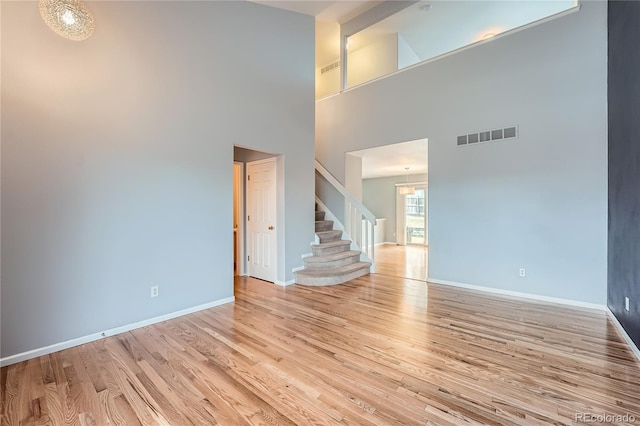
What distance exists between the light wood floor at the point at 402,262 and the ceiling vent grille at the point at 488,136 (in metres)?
2.32

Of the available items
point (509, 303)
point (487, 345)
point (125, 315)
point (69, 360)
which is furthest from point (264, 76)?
point (509, 303)

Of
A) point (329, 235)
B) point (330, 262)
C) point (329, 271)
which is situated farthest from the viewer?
point (329, 235)

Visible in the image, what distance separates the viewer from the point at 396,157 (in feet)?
20.7

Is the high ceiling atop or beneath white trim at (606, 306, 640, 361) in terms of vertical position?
atop

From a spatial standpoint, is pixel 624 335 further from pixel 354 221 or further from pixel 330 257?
pixel 354 221

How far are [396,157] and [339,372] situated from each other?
5108 millimetres

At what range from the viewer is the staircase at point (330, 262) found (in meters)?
4.45

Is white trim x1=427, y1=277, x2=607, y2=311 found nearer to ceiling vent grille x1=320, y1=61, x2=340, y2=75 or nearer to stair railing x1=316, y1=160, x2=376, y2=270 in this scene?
stair railing x1=316, y1=160, x2=376, y2=270

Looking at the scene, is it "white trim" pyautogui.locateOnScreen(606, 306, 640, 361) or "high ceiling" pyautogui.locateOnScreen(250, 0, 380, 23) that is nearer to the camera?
"white trim" pyautogui.locateOnScreen(606, 306, 640, 361)

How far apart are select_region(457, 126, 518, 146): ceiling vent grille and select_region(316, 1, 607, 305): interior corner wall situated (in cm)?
7

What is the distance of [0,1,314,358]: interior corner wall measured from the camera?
7.45ft

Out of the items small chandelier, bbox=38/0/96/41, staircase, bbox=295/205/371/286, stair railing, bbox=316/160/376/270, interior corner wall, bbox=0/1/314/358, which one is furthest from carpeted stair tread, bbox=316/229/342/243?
small chandelier, bbox=38/0/96/41

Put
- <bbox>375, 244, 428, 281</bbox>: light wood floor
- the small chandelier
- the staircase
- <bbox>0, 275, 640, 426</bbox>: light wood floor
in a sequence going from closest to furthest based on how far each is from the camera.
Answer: <bbox>0, 275, 640, 426</bbox>: light wood floor < the small chandelier < the staircase < <bbox>375, 244, 428, 281</bbox>: light wood floor

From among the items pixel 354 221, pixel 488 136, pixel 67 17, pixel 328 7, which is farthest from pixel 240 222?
pixel 488 136
